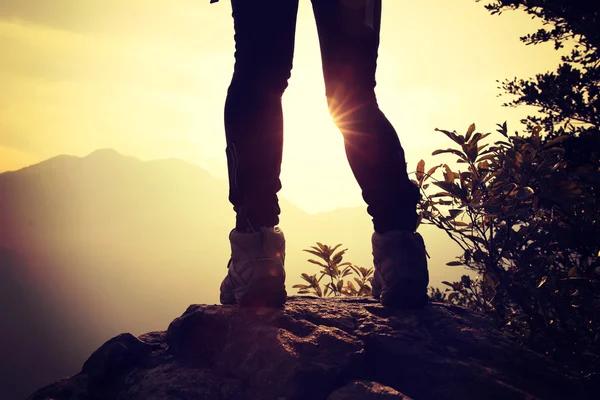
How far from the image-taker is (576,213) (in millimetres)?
2229

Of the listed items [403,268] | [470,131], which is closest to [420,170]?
[470,131]

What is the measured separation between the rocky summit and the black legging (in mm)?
554

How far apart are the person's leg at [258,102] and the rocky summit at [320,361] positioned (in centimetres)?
62

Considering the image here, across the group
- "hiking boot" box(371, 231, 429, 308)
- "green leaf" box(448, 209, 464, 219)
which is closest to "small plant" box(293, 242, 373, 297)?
"hiking boot" box(371, 231, 429, 308)

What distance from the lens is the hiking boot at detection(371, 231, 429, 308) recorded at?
2.26 metres

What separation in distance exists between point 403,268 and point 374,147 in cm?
72

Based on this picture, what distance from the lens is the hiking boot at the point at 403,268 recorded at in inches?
89.0

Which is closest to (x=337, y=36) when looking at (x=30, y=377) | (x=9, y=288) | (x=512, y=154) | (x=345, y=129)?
(x=345, y=129)

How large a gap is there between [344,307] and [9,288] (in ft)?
567

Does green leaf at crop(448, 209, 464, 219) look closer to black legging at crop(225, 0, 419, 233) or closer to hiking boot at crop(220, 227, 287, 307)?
black legging at crop(225, 0, 419, 233)

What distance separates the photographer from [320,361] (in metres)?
1.78

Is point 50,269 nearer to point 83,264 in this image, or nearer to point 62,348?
point 83,264

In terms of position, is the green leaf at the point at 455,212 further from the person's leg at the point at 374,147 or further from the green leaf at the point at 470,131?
the green leaf at the point at 470,131

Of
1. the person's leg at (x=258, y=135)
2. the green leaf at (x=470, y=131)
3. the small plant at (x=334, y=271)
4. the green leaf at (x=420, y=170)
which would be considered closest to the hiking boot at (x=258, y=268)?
the person's leg at (x=258, y=135)
